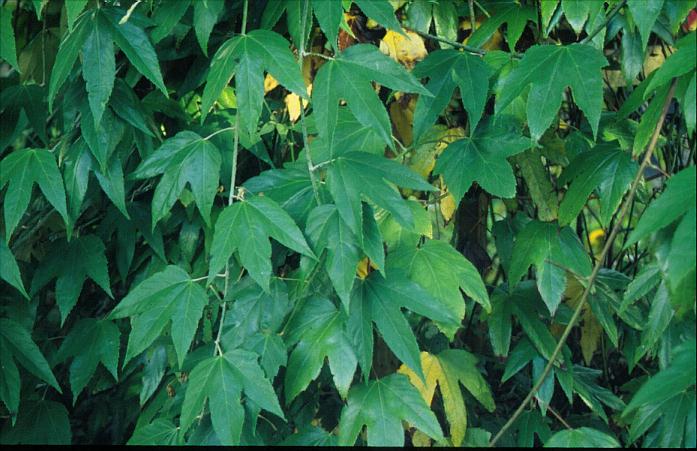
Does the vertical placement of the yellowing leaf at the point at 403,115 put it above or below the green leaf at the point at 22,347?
above

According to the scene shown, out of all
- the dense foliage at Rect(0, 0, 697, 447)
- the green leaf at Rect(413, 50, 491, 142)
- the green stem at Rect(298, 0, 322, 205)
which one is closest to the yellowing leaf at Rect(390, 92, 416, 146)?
the dense foliage at Rect(0, 0, 697, 447)

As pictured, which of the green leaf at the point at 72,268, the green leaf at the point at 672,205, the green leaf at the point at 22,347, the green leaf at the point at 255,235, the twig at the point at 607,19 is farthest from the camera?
the green leaf at the point at 72,268

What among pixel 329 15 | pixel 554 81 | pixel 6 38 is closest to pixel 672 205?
pixel 554 81

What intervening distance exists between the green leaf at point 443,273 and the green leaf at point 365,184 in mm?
127

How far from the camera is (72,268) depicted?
151 centimetres

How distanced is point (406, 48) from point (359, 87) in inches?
18.4

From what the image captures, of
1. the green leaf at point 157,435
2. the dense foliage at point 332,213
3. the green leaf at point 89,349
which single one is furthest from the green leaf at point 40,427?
the green leaf at point 157,435

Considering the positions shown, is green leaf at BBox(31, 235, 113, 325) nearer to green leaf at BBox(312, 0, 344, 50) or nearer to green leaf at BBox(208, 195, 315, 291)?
green leaf at BBox(208, 195, 315, 291)

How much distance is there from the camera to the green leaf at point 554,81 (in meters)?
1.21

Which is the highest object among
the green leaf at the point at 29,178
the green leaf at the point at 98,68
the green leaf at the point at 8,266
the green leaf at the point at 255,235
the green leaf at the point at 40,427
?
the green leaf at the point at 98,68

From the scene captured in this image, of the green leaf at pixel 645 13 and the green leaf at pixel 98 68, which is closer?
the green leaf at pixel 645 13

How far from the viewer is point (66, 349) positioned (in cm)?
155

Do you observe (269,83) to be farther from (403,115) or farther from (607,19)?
(607,19)

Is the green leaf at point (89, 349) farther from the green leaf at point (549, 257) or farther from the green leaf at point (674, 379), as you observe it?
the green leaf at point (674, 379)
